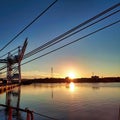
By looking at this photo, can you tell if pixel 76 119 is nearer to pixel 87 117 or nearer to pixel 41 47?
pixel 87 117

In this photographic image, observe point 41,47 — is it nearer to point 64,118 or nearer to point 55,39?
point 55,39

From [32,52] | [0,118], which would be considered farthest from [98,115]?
[32,52]

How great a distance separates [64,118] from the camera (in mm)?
28375

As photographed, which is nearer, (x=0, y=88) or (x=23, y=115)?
(x=23, y=115)

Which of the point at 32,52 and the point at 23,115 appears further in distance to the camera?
the point at 23,115

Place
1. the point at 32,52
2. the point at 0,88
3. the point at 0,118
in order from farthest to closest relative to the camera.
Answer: the point at 0,88, the point at 0,118, the point at 32,52

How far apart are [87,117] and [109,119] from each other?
2518mm

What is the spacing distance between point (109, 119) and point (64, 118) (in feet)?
16.2

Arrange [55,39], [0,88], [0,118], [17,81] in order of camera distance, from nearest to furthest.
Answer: [55,39]
[0,118]
[0,88]
[17,81]

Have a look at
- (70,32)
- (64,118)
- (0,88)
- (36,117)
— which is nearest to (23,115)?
(36,117)

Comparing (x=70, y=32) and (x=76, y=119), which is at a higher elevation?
(x=70, y=32)

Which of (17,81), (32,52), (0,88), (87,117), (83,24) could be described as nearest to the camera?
(83,24)

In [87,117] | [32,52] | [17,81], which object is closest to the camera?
[32,52]

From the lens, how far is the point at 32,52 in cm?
1114
